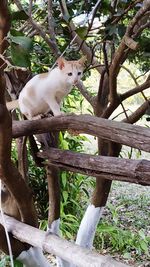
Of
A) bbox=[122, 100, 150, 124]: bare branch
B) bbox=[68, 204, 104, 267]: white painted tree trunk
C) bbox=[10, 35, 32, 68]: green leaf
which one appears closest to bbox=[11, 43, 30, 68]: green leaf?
bbox=[10, 35, 32, 68]: green leaf

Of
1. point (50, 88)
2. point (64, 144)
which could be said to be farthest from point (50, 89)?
point (64, 144)

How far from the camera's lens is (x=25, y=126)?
0.97 metres

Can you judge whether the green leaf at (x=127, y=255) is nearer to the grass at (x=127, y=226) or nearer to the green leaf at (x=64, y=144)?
the grass at (x=127, y=226)

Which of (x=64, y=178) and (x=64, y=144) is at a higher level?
(x=64, y=144)

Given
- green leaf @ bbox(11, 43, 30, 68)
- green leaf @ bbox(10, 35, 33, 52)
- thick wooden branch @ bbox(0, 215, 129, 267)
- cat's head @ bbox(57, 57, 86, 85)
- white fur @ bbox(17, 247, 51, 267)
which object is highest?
green leaf @ bbox(10, 35, 33, 52)

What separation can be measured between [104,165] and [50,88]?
263mm

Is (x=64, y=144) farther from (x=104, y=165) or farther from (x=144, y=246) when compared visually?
(x=104, y=165)

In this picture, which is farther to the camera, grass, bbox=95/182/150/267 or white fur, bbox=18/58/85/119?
grass, bbox=95/182/150/267

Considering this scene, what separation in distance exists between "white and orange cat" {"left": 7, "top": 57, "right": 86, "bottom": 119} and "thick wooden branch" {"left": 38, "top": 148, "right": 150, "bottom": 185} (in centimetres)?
11

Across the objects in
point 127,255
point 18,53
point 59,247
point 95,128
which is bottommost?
point 127,255

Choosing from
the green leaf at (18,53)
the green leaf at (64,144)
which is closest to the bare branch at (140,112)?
the green leaf at (18,53)

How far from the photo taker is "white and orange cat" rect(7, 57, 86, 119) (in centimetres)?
103

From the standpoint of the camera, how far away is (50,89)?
1061 millimetres

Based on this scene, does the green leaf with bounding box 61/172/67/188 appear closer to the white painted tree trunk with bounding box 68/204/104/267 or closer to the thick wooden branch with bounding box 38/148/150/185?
the white painted tree trunk with bounding box 68/204/104/267
